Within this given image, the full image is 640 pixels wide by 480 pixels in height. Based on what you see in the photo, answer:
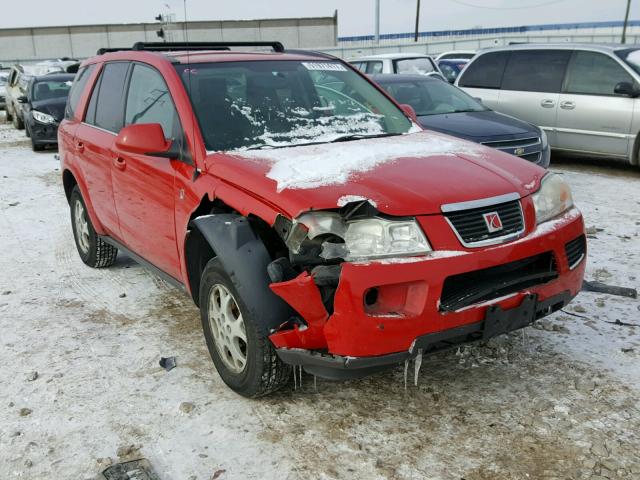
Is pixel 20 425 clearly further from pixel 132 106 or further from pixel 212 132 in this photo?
pixel 132 106

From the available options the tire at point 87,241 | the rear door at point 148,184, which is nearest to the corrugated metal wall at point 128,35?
the tire at point 87,241

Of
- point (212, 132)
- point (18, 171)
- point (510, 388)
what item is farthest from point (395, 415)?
point (18, 171)

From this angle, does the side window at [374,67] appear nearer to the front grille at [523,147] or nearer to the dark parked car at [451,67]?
the dark parked car at [451,67]

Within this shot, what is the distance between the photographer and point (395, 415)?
317 cm

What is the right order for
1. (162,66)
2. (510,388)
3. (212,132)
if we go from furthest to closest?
(162,66), (212,132), (510,388)

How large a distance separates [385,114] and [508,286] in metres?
1.82

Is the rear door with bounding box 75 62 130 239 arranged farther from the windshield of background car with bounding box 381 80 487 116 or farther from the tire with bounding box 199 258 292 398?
the windshield of background car with bounding box 381 80 487 116

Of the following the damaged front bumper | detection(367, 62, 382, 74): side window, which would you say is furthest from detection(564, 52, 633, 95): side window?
the damaged front bumper

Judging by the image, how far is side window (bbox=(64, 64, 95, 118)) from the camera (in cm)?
535

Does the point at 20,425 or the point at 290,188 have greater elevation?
the point at 290,188

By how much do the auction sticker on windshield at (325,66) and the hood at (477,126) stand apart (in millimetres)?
3149

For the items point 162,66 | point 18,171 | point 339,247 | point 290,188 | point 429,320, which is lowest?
point 18,171

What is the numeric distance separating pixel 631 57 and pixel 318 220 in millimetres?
8063

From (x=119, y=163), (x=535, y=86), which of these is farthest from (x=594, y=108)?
(x=119, y=163)
